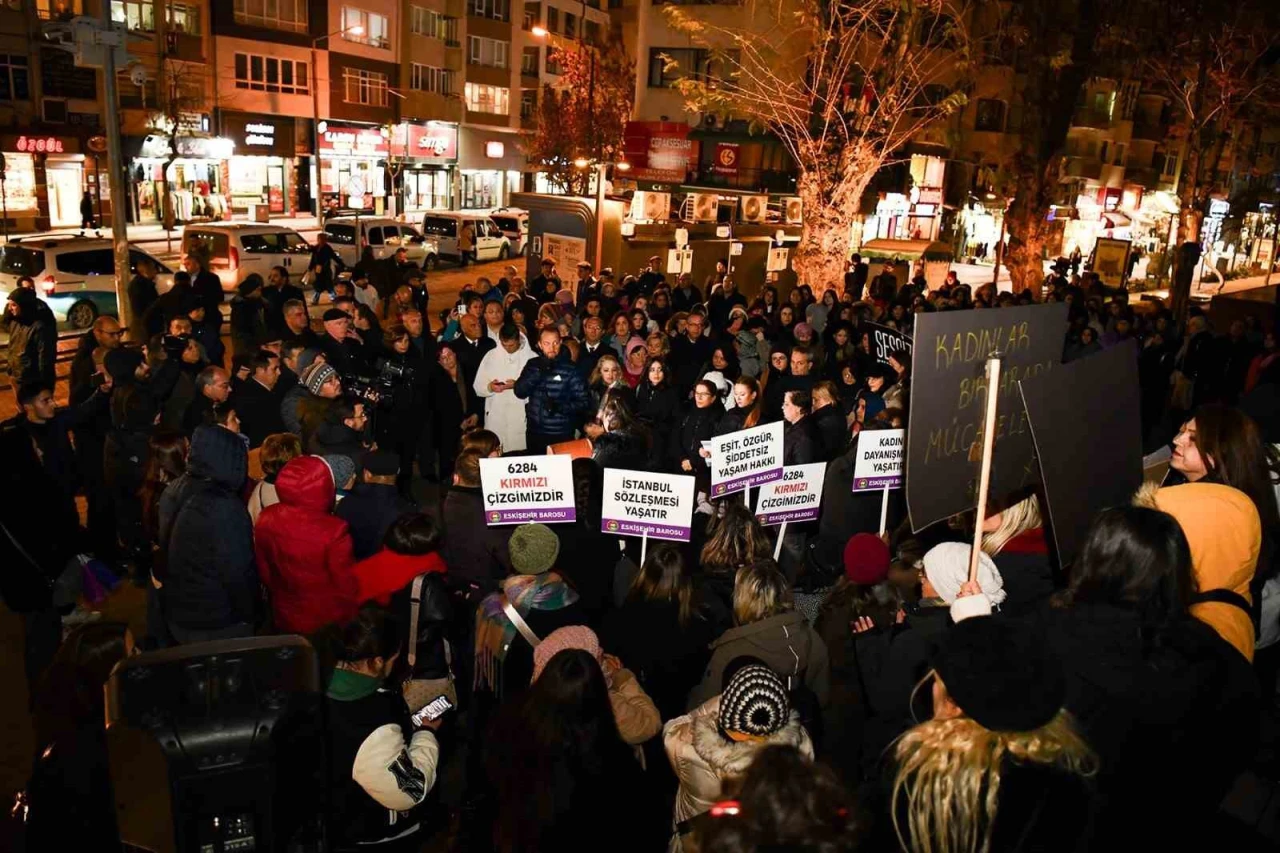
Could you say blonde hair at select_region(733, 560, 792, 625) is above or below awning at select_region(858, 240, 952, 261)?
below

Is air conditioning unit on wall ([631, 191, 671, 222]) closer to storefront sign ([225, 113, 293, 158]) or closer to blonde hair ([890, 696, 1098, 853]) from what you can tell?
storefront sign ([225, 113, 293, 158])

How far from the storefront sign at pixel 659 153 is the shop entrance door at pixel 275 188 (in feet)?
67.6

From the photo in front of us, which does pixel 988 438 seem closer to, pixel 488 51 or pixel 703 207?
pixel 703 207

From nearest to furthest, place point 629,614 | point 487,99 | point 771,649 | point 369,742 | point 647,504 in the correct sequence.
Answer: point 369,742, point 771,649, point 629,614, point 647,504, point 487,99

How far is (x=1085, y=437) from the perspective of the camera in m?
4.11

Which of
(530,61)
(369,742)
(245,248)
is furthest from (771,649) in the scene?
(530,61)

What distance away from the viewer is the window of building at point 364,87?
4738cm

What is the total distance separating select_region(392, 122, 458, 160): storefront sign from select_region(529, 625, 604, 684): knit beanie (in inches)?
2018

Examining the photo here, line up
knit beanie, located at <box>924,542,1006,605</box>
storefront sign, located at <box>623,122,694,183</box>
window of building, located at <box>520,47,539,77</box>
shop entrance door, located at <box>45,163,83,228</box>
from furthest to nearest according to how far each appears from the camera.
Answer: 1. window of building, located at <box>520,47,539,77</box>
2. shop entrance door, located at <box>45,163,83,228</box>
3. storefront sign, located at <box>623,122,694,183</box>
4. knit beanie, located at <box>924,542,1006,605</box>

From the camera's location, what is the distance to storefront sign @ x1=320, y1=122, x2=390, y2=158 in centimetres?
4741

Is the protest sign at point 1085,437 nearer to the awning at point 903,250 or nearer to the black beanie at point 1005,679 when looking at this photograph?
the black beanie at point 1005,679

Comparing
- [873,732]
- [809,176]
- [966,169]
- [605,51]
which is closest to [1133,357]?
[873,732]

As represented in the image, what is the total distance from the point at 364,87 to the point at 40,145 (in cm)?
1753

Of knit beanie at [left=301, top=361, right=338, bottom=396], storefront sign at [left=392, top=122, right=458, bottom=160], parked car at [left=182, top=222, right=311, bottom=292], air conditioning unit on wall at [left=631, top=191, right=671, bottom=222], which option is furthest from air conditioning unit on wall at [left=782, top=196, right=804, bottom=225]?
knit beanie at [left=301, top=361, right=338, bottom=396]
